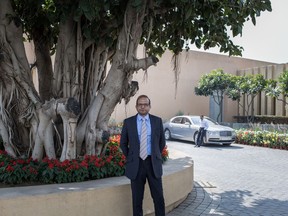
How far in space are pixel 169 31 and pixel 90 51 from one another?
1.69 meters

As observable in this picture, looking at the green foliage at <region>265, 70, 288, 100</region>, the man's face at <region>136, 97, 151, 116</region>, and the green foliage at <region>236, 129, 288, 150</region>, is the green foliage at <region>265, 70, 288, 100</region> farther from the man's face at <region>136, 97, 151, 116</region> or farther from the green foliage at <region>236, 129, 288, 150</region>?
the man's face at <region>136, 97, 151, 116</region>

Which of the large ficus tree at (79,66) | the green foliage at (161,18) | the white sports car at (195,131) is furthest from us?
the white sports car at (195,131)

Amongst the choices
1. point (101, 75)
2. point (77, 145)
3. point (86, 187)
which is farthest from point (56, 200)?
point (101, 75)

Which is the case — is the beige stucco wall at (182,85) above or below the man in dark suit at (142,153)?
above

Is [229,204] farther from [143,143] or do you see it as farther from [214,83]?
[214,83]

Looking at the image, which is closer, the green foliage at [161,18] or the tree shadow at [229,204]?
the green foliage at [161,18]

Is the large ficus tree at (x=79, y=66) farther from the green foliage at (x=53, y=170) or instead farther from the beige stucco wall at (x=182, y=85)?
the beige stucco wall at (x=182, y=85)

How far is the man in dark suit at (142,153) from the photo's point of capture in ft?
15.5

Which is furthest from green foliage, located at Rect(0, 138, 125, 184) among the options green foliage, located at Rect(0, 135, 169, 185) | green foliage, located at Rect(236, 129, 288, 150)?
green foliage, located at Rect(236, 129, 288, 150)

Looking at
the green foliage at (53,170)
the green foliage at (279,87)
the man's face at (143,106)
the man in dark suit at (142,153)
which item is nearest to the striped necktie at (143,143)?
the man in dark suit at (142,153)

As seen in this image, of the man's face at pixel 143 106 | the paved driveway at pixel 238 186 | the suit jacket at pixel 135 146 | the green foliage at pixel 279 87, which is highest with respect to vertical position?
the green foliage at pixel 279 87

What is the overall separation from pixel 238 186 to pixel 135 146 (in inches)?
172

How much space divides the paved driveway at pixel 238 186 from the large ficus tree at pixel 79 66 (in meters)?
2.17

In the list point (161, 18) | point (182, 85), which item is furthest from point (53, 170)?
point (182, 85)
